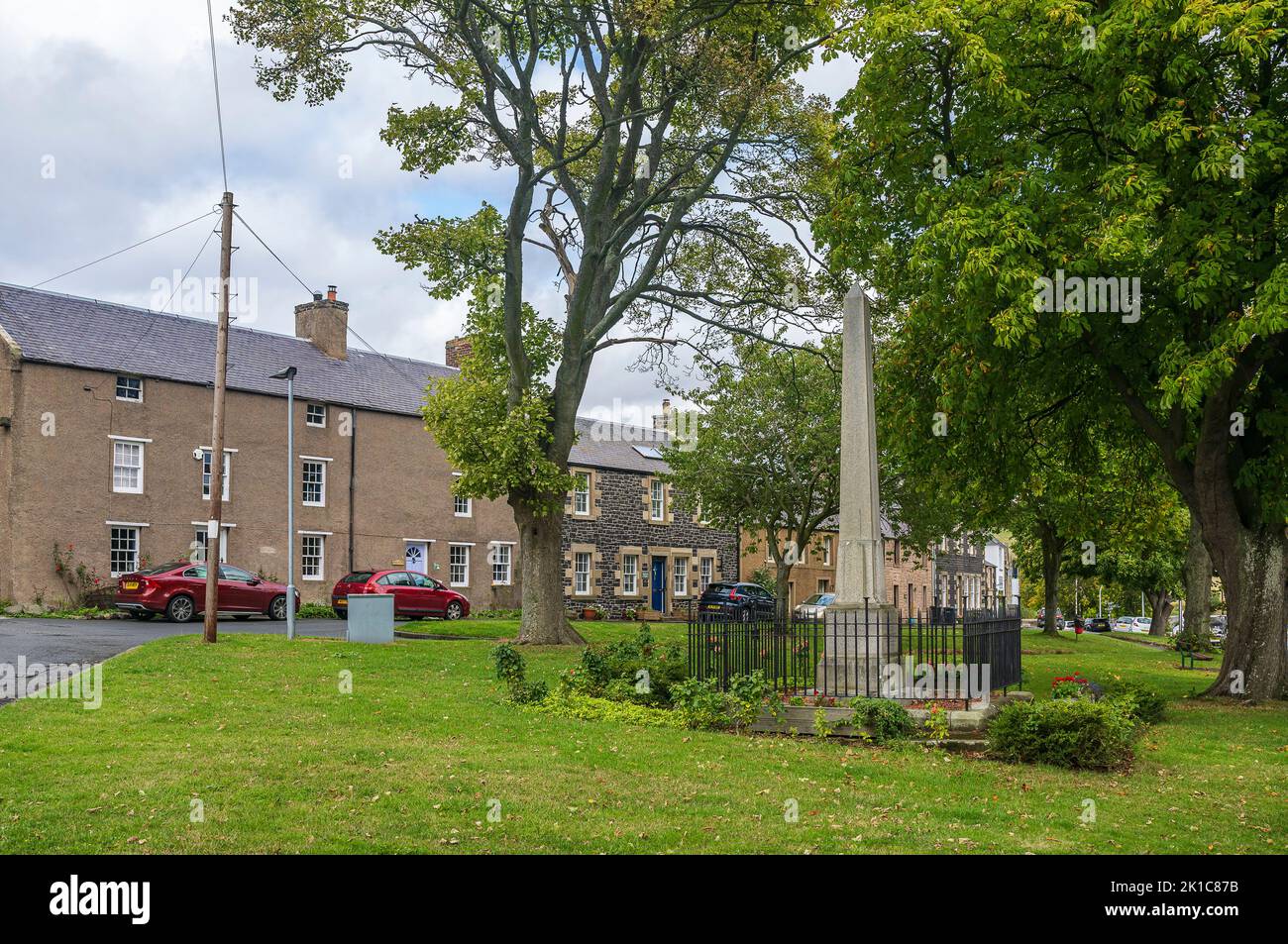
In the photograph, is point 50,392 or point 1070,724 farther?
point 50,392

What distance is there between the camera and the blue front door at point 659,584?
49.9 m

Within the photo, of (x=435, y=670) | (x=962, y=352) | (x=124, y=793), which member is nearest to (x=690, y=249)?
(x=962, y=352)

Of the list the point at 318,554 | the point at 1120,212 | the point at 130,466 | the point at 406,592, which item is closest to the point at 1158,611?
the point at 406,592

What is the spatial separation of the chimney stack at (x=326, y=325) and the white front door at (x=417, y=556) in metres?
7.65

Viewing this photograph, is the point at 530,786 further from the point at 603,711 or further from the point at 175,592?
the point at 175,592

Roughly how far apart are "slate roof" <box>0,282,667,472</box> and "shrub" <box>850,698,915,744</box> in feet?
75.1

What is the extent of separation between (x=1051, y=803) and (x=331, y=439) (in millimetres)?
32881

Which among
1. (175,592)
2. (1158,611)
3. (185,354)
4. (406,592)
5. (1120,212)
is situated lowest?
(1158,611)

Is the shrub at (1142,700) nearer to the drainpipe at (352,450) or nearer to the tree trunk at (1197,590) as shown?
the tree trunk at (1197,590)

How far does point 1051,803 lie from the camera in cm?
898

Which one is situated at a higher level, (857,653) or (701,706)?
(857,653)

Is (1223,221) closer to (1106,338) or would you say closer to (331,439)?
(1106,338)

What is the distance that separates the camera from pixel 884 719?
37.9 feet

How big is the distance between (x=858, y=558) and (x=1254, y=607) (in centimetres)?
746
